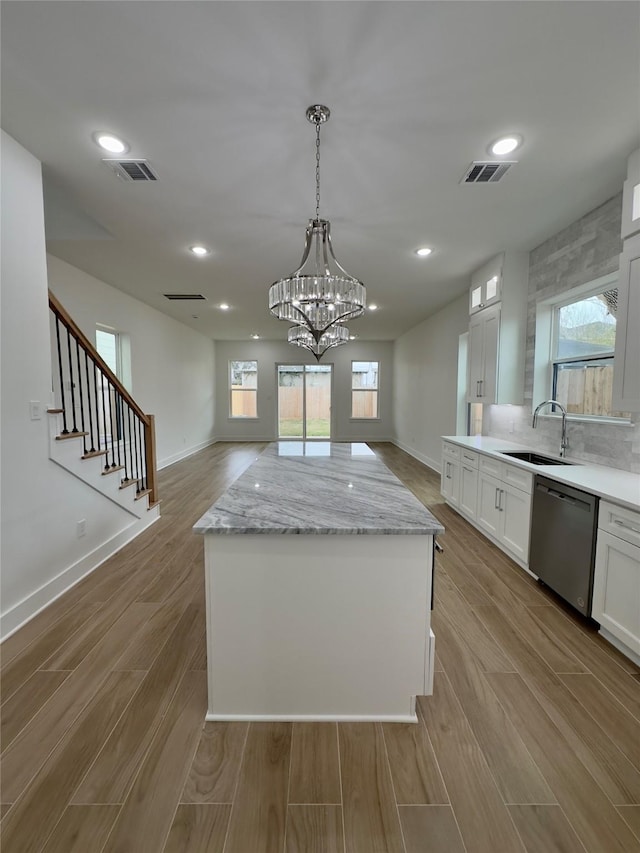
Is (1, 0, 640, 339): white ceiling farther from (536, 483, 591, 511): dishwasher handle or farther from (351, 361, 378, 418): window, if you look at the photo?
(351, 361, 378, 418): window

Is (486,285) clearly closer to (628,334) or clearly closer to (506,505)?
(628,334)

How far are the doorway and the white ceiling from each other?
644cm

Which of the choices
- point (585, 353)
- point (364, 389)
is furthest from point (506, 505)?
point (364, 389)

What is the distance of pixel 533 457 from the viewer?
11.4 feet

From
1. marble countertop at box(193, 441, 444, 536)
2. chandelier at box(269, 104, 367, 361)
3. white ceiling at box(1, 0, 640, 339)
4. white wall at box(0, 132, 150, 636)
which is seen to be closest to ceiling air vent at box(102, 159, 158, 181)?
white ceiling at box(1, 0, 640, 339)

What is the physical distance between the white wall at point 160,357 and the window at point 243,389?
598 mm

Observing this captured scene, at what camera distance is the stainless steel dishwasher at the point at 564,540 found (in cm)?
220

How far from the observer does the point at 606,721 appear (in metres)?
1.60

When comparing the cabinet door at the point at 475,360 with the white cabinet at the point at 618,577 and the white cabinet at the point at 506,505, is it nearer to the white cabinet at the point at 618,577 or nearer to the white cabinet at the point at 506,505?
the white cabinet at the point at 506,505

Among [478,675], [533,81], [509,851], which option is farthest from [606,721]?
[533,81]

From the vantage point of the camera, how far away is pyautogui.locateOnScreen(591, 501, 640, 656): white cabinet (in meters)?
1.88

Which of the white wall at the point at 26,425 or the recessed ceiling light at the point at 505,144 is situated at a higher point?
the recessed ceiling light at the point at 505,144

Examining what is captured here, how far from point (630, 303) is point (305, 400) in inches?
320

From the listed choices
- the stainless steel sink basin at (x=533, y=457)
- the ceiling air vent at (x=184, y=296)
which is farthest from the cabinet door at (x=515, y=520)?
the ceiling air vent at (x=184, y=296)
